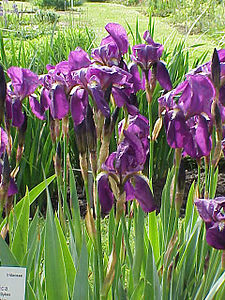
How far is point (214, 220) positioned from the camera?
2.58 feet

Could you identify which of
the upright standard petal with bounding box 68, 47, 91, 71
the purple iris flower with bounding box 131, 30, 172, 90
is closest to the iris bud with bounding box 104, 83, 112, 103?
the upright standard petal with bounding box 68, 47, 91, 71

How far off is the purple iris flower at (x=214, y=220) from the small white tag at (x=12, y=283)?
30 centimetres

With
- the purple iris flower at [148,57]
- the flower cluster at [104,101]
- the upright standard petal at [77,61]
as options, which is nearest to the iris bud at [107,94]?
the flower cluster at [104,101]

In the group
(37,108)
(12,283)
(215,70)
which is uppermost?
(215,70)

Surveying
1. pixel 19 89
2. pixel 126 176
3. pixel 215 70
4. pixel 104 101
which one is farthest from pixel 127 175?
pixel 19 89

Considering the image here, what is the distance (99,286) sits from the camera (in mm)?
877

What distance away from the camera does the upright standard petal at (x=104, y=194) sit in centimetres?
77

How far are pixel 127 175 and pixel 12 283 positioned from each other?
0.25 metres

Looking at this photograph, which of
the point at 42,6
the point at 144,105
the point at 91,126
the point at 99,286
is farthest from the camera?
the point at 42,6

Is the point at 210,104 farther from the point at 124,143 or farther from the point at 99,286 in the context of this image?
the point at 99,286

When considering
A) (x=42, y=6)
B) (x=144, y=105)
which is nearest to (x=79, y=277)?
(x=144, y=105)

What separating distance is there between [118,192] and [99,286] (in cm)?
20

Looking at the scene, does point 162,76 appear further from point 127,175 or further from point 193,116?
point 127,175

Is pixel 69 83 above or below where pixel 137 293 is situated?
above
